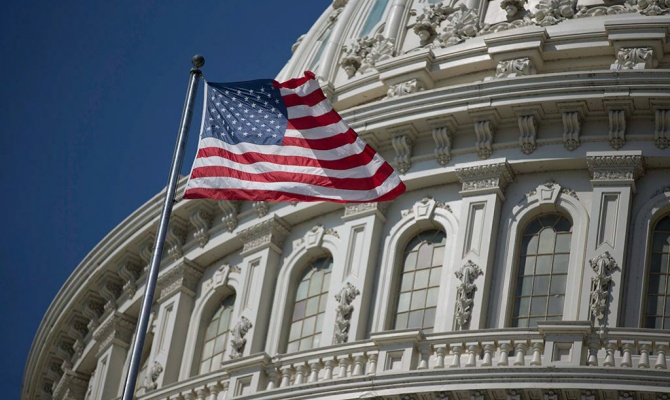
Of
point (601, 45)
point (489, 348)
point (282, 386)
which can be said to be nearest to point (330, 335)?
point (282, 386)

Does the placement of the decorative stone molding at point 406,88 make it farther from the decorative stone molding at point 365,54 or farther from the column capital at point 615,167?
the column capital at point 615,167

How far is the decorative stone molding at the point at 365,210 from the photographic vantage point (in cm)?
4925

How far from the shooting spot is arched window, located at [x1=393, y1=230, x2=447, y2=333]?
47.2m

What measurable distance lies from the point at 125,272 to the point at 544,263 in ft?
48.8

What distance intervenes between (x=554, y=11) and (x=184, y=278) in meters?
11.8

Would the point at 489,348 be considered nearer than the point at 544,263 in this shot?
Yes

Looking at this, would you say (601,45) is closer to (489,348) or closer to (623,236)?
(623,236)

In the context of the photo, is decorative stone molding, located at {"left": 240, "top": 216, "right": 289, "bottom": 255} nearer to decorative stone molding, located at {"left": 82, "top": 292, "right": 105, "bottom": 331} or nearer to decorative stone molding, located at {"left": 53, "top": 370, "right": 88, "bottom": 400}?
decorative stone molding, located at {"left": 82, "top": 292, "right": 105, "bottom": 331}

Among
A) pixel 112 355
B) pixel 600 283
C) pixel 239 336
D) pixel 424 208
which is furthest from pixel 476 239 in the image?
pixel 112 355

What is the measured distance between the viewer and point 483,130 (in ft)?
159

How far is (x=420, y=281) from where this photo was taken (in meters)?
48.0

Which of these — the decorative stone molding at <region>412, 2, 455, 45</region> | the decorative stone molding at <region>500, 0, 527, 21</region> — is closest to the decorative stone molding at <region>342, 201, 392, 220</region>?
the decorative stone molding at <region>412, 2, 455, 45</region>

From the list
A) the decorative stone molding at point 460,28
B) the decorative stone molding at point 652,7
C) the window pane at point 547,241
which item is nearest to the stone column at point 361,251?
the window pane at point 547,241

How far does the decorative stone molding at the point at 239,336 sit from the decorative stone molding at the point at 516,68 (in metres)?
8.59
